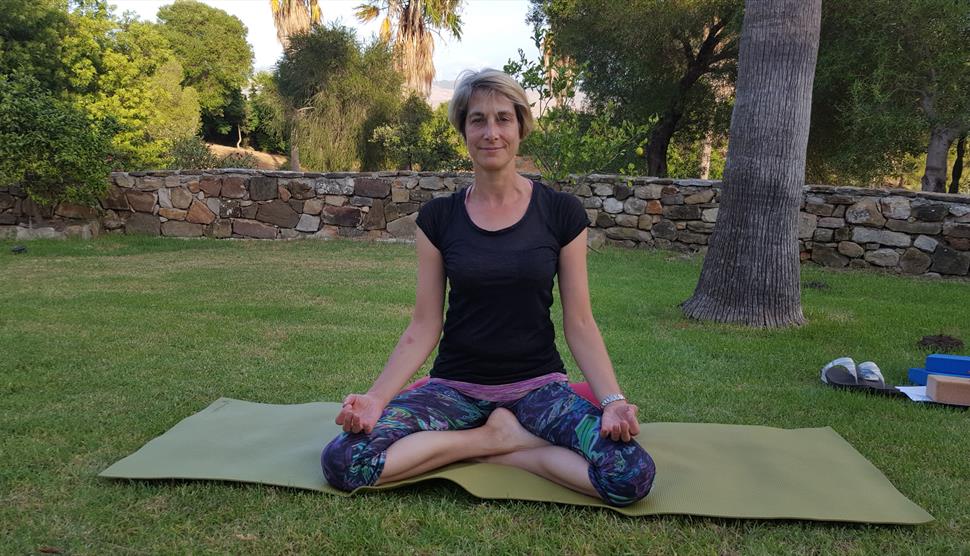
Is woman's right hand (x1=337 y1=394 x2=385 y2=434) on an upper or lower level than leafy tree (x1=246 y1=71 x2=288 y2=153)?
lower

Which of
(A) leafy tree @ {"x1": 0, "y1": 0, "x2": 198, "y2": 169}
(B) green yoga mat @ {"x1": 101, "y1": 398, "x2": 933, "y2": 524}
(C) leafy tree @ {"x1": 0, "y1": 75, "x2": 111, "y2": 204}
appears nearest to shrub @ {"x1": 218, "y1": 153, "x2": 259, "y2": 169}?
(A) leafy tree @ {"x1": 0, "y1": 0, "x2": 198, "y2": 169}

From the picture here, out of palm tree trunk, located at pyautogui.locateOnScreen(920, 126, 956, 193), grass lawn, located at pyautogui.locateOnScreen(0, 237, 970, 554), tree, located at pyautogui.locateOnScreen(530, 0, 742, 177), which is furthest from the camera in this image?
tree, located at pyautogui.locateOnScreen(530, 0, 742, 177)

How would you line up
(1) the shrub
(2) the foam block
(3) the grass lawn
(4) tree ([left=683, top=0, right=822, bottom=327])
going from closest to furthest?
(3) the grass lawn → (2) the foam block → (4) tree ([left=683, top=0, right=822, bottom=327]) → (1) the shrub

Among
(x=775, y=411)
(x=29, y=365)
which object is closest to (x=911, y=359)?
(x=775, y=411)

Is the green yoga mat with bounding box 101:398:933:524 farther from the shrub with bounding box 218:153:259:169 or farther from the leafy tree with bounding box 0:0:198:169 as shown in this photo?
the leafy tree with bounding box 0:0:198:169

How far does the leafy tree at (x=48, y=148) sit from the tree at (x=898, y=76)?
30.4 feet

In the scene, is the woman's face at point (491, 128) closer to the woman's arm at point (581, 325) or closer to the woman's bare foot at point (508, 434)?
the woman's arm at point (581, 325)

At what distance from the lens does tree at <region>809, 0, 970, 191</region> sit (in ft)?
26.5

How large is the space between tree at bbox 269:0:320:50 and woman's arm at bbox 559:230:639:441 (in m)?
16.5

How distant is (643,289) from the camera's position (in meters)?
6.16

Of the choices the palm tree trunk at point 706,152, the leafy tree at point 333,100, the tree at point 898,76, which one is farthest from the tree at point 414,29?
the tree at point 898,76

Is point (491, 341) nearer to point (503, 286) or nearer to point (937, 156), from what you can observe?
A: point (503, 286)

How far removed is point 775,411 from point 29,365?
3630mm

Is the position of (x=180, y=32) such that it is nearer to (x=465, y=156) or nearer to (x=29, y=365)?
(x=465, y=156)
